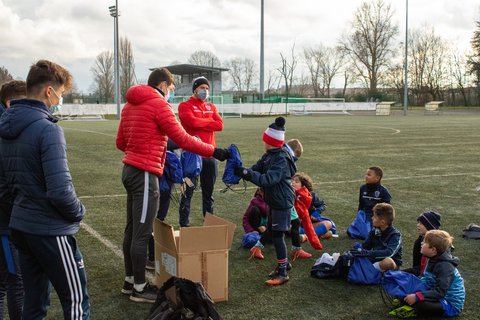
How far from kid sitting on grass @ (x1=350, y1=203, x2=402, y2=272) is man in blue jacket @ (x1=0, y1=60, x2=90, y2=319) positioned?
297 centimetres

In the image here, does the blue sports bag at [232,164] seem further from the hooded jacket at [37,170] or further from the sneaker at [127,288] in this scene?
the hooded jacket at [37,170]

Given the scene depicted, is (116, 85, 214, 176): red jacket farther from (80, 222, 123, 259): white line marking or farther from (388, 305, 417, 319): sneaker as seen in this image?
(388, 305, 417, 319): sneaker

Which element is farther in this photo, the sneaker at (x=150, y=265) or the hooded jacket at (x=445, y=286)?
the sneaker at (x=150, y=265)

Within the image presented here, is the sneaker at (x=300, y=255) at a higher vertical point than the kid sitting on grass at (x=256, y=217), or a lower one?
lower

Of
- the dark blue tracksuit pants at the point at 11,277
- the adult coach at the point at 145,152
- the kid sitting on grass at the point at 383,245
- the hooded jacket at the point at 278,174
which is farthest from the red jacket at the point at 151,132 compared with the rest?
the kid sitting on grass at the point at 383,245

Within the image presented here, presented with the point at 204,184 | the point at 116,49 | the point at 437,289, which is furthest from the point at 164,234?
the point at 116,49

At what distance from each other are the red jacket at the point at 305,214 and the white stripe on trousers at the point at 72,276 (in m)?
3.47

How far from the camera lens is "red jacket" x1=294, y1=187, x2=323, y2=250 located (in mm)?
5914

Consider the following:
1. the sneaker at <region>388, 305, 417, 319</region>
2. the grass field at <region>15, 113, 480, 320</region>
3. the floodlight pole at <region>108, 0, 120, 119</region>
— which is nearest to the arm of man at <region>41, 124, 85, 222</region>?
the grass field at <region>15, 113, 480, 320</region>

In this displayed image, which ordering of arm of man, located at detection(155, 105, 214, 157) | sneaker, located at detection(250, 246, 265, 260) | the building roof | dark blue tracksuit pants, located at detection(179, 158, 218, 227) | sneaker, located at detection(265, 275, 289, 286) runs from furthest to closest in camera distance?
the building roof, dark blue tracksuit pants, located at detection(179, 158, 218, 227), sneaker, located at detection(250, 246, 265, 260), sneaker, located at detection(265, 275, 289, 286), arm of man, located at detection(155, 105, 214, 157)

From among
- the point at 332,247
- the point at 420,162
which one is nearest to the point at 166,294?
the point at 332,247

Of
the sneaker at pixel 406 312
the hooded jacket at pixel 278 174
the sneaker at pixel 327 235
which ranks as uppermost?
the hooded jacket at pixel 278 174

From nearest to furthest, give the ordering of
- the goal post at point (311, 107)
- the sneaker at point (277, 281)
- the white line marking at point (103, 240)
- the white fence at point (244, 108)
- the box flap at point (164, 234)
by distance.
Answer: the box flap at point (164, 234) < the sneaker at point (277, 281) < the white line marking at point (103, 240) < the white fence at point (244, 108) < the goal post at point (311, 107)

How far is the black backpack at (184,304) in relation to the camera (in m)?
3.38
